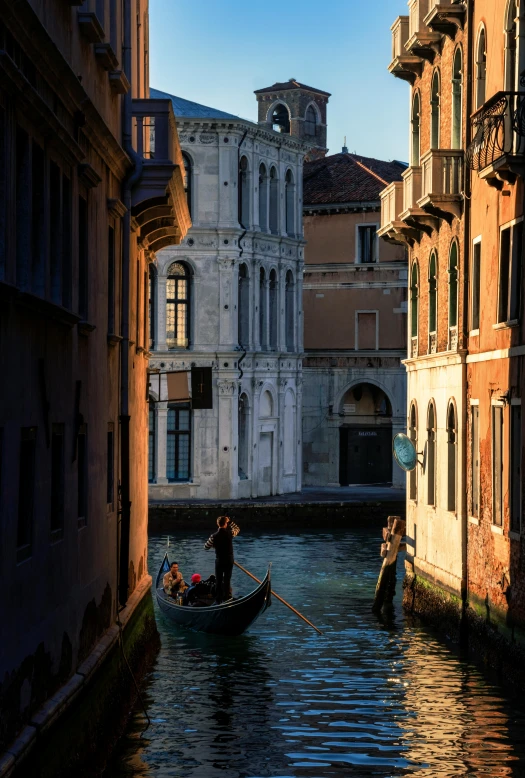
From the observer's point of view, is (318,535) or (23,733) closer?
(23,733)

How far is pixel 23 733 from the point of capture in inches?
383

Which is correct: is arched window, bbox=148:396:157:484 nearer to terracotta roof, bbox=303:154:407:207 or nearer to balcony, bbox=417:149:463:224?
terracotta roof, bbox=303:154:407:207

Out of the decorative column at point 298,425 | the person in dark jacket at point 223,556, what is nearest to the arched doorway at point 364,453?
the decorative column at point 298,425

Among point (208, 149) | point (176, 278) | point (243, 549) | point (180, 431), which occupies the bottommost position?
point (243, 549)

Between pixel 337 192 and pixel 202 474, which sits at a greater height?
pixel 337 192

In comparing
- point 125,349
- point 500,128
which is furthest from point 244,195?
point 125,349

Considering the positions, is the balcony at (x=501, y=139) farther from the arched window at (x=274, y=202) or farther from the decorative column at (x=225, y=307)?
the arched window at (x=274, y=202)

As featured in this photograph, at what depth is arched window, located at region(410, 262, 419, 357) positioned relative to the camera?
25406mm

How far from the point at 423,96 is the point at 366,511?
1843 cm

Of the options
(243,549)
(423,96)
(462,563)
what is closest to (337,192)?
(243,549)

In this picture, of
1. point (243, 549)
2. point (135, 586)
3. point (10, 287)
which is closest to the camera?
point (10, 287)

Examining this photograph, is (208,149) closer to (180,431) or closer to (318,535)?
(180,431)

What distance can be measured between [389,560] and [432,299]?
13.5ft

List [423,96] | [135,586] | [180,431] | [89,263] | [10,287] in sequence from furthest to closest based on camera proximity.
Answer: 1. [180,431]
2. [423,96]
3. [135,586]
4. [89,263]
5. [10,287]
